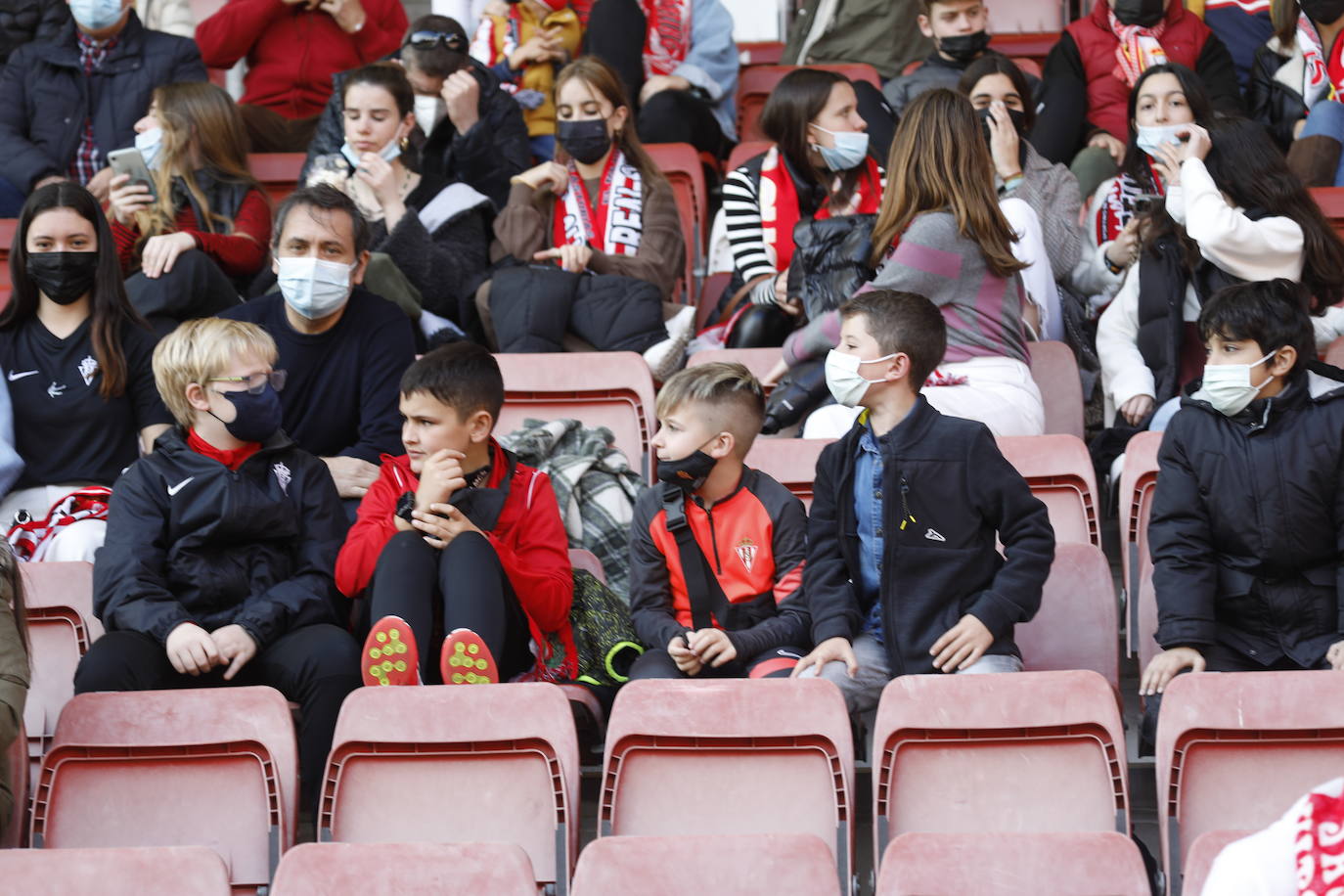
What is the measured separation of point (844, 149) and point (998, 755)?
8.06ft

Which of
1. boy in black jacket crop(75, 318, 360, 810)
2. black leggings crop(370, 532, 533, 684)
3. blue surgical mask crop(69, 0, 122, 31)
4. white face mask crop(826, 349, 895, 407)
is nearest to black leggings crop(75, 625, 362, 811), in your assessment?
boy in black jacket crop(75, 318, 360, 810)

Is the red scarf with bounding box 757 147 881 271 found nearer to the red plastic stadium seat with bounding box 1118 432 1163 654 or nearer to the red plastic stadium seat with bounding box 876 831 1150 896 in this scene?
the red plastic stadium seat with bounding box 1118 432 1163 654

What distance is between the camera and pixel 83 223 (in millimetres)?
4336

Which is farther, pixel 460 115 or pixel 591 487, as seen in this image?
pixel 460 115

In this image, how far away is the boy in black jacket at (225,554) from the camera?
349 centimetres

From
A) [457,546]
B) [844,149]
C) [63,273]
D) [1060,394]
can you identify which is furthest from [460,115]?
[457,546]

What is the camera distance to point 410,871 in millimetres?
2520

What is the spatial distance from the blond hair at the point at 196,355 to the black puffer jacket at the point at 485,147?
6.83 ft

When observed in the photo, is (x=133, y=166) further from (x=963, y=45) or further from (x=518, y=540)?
(x=963, y=45)

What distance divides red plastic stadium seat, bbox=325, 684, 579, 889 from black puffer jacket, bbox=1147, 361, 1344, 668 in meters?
1.27

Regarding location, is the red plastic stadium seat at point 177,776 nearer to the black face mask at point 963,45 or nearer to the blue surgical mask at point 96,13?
the blue surgical mask at point 96,13

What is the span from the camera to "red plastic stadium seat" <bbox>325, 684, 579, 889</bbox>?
10.0 feet

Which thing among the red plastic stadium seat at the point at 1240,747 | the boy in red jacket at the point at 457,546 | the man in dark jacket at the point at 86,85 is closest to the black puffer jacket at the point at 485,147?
the man in dark jacket at the point at 86,85

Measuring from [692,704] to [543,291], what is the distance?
7.38 feet
